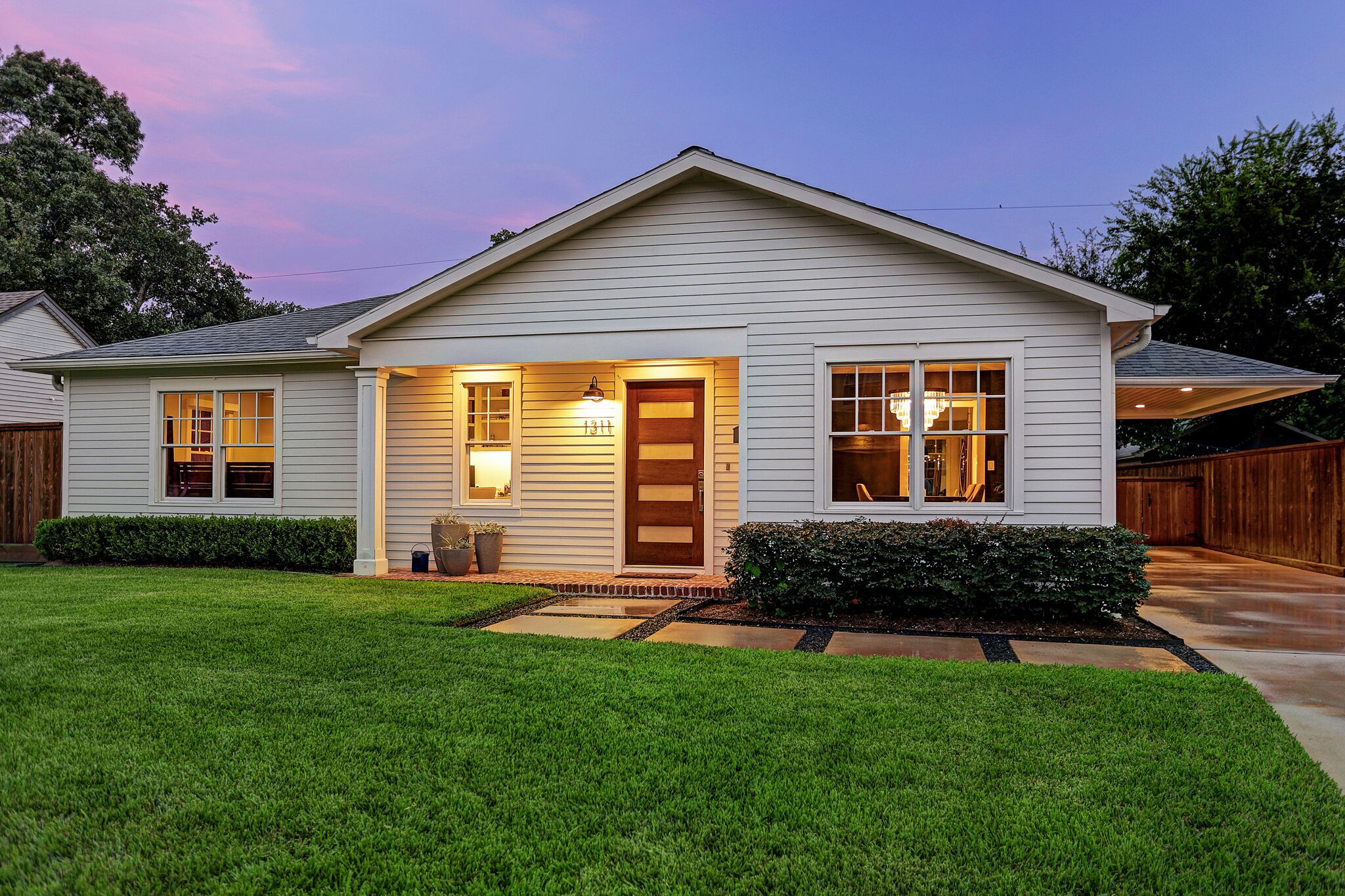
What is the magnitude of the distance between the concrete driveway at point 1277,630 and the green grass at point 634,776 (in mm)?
240

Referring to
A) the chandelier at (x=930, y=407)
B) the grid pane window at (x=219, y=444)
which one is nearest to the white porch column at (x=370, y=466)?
the grid pane window at (x=219, y=444)

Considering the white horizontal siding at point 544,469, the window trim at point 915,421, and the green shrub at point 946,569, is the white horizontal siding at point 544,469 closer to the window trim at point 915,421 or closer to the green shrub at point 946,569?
the window trim at point 915,421

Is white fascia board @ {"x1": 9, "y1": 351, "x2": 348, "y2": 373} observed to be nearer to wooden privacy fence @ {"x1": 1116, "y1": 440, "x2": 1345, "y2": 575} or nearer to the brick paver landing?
the brick paver landing

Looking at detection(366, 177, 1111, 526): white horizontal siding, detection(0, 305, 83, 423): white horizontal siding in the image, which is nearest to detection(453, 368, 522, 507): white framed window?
detection(366, 177, 1111, 526): white horizontal siding

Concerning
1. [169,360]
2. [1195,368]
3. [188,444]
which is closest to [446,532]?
[188,444]

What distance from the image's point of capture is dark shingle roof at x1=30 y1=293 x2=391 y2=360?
983 cm

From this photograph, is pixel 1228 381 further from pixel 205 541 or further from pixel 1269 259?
pixel 205 541

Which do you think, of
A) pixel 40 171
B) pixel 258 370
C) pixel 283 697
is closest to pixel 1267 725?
pixel 283 697

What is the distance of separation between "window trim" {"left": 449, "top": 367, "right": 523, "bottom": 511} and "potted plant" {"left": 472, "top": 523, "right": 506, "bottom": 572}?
0.37 metres

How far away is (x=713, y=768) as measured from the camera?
2930 millimetres

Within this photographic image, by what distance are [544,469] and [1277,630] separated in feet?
23.0

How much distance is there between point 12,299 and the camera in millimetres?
17688

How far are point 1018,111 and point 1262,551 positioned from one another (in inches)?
1280

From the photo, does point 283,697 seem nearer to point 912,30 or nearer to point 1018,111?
point 912,30
